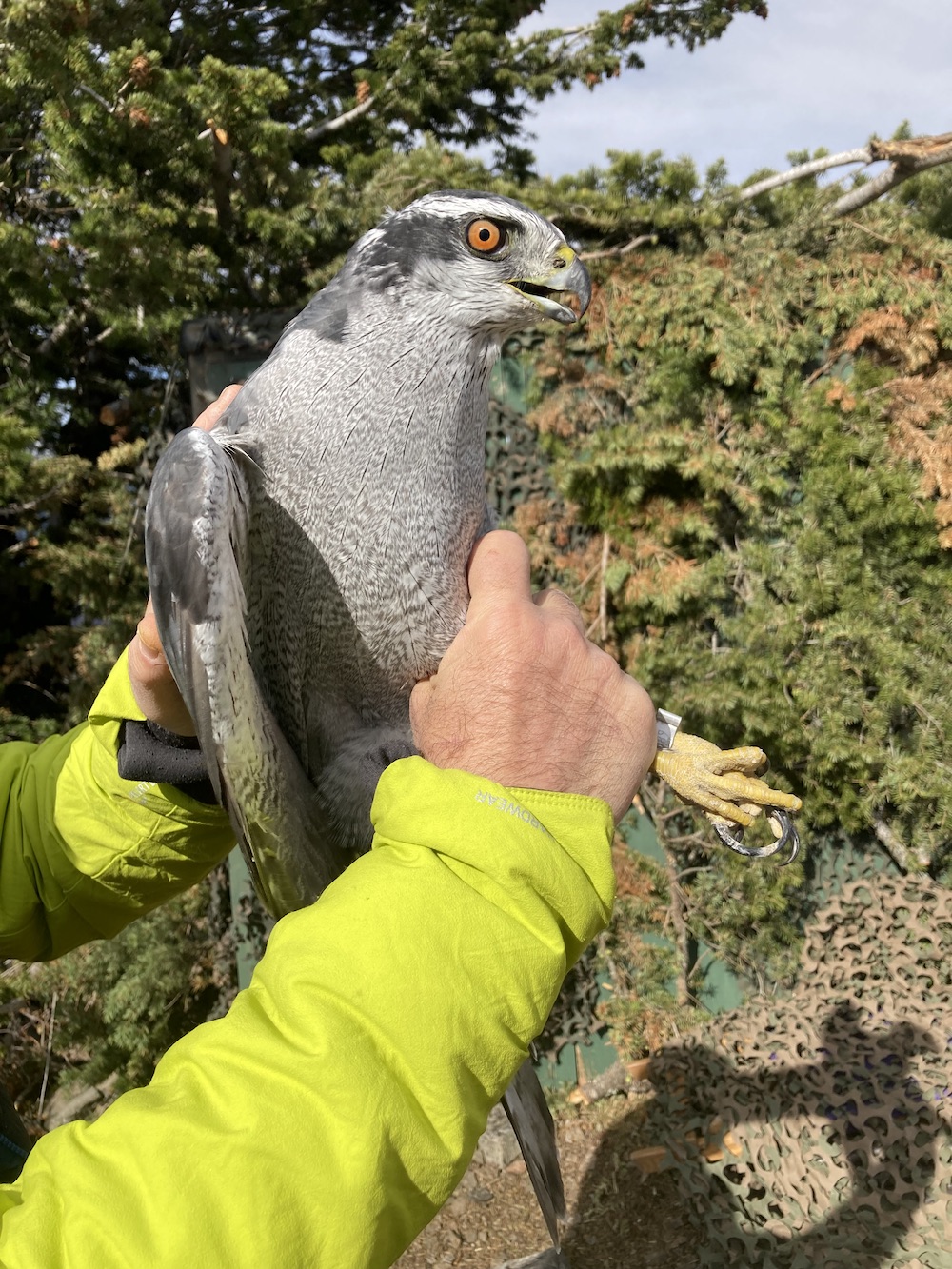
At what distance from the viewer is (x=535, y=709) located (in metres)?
1.24

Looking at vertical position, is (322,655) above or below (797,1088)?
above

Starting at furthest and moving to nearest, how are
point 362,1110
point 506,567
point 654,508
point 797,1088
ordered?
point 654,508 → point 797,1088 → point 506,567 → point 362,1110

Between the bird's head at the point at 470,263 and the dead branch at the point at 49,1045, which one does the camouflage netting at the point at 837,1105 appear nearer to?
the bird's head at the point at 470,263

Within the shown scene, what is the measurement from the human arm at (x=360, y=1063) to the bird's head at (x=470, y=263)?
1.07 metres

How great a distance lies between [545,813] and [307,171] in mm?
4251

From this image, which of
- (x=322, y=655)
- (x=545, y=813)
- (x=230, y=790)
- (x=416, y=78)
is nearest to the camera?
(x=545, y=813)

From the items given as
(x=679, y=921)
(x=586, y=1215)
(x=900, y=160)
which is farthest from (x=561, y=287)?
(x=586, y=1215)

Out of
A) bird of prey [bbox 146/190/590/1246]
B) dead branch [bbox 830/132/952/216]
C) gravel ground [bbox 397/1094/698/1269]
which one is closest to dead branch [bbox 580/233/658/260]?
dead branch [bbox 830/132/952/216]

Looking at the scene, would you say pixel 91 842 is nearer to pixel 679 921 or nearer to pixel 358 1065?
pixel 358 1065

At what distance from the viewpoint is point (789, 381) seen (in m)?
3.92

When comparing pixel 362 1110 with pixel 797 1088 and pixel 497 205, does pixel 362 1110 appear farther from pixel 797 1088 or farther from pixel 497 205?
pixel 797 1088

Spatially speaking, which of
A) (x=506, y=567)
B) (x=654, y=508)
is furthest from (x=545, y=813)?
(x=654, y=508)

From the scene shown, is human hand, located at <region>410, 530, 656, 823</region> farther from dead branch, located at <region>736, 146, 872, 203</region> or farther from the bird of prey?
dead branch, located at <region>736, 146, 872, 203</region>

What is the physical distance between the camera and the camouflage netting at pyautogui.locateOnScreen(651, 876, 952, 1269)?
8.06 ft
